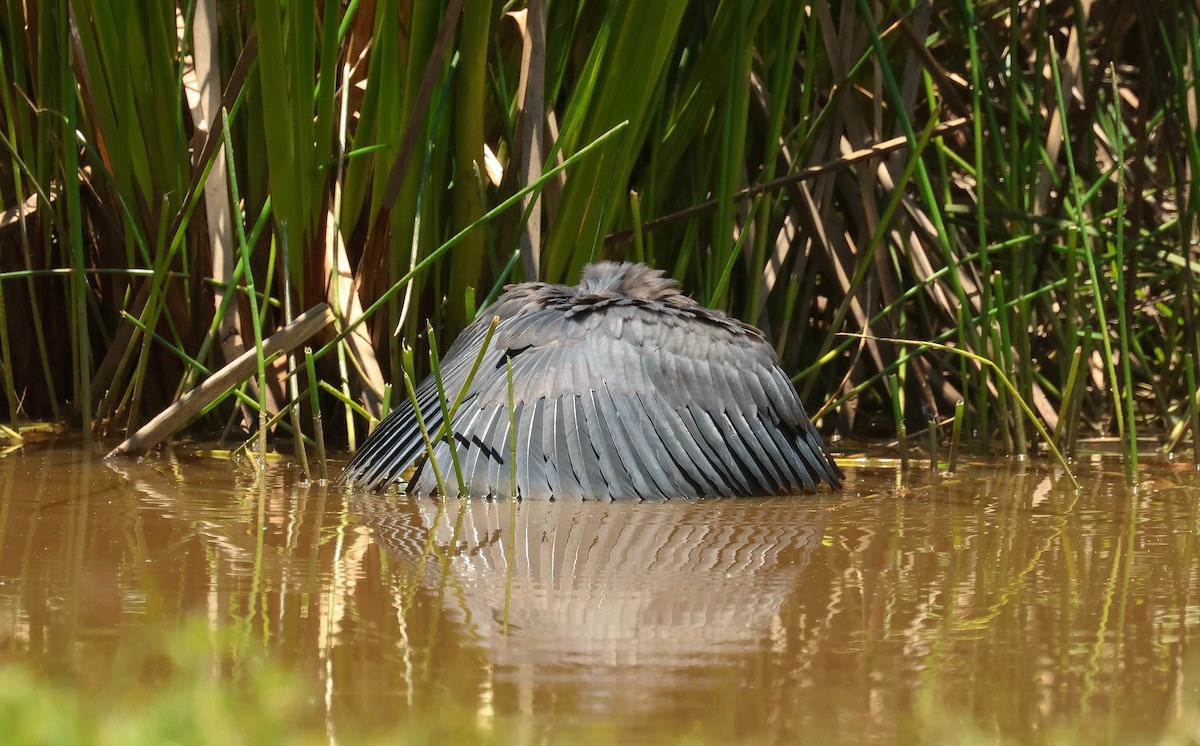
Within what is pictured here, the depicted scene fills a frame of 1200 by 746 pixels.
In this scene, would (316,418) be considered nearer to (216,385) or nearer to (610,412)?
(216,385)

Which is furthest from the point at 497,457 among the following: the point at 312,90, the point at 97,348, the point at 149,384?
the point at 97,348

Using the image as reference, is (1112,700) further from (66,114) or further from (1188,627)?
(66,114)

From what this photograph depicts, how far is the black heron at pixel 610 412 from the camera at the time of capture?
2.86 metres

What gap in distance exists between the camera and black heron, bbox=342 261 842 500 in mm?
2855

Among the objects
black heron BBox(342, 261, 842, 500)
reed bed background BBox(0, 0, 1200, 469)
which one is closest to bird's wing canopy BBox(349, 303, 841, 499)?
black heron BBox(342, 261, 842, 500)

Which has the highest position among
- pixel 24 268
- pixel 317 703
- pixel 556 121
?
pixel 556 121

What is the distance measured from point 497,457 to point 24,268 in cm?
168

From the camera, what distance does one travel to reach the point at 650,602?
6.27 ft

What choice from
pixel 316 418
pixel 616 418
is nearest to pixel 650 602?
pixel 616 418

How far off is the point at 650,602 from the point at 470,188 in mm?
1753

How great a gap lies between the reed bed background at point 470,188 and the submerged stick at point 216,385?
0.07 metres

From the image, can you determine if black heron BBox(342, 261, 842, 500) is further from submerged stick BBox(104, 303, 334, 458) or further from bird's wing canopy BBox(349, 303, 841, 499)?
submerged stick BBox(104, 303, 334, 458)

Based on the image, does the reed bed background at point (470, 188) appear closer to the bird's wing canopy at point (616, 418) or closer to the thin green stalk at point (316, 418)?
the thin green stalk at point (316, 418)

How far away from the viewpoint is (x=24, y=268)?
12.1 feet
